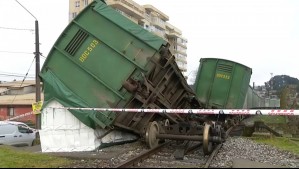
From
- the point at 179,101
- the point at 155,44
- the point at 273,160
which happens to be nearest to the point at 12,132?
the point at 179,101

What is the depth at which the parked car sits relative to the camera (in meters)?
17.5

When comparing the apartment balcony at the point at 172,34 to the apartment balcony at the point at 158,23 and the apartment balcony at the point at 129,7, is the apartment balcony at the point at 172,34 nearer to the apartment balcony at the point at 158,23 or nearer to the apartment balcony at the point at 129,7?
the apartment balcony at the point at 158,23

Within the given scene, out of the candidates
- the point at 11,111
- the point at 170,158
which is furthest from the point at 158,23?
the point at 170,158

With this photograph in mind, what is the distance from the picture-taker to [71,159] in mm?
9055

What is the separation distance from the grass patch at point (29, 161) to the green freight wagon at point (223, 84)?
8174mm

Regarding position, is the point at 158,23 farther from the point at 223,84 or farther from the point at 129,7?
the point at 223,84

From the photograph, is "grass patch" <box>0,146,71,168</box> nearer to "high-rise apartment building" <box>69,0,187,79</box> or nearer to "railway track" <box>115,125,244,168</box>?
"railway track" <box>115,125,244,168</box>

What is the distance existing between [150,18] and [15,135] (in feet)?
260

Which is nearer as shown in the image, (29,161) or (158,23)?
(29,161)

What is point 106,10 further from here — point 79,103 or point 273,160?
point 273,160

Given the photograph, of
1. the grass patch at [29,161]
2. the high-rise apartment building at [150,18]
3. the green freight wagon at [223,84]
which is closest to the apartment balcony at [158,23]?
the high-rise apartment building at [150,18]

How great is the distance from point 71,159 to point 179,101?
591cm

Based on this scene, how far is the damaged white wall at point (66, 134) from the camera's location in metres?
11.1

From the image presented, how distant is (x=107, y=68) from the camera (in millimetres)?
11438
